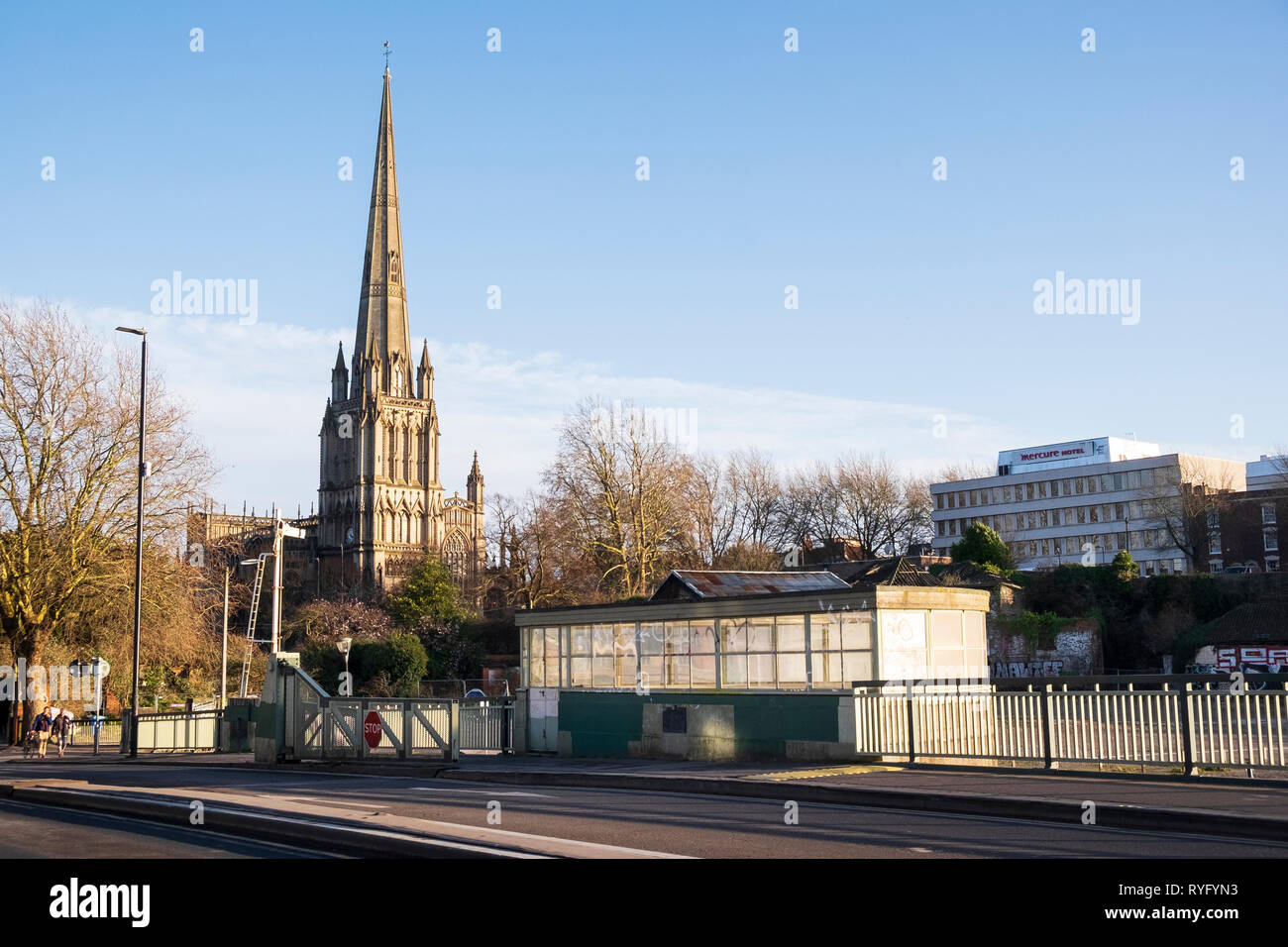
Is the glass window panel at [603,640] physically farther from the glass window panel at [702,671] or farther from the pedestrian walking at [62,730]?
the pedestrian walking at [62,730]

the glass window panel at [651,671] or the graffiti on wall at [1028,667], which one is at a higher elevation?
the glass window panel at [651,671]

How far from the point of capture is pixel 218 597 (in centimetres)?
4972

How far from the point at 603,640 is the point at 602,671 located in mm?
736

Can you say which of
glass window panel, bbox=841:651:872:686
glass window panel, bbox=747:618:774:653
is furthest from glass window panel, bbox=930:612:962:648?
glass window panel, bbox=747:618:774:653

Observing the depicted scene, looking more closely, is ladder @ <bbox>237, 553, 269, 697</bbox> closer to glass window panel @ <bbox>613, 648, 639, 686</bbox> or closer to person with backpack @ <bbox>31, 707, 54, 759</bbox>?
person with backpack @ <bbox>31, 707, 54, 759</bbox>

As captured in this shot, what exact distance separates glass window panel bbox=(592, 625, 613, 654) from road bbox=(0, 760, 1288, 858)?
8129 mm

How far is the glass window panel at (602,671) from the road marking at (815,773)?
30.5ft

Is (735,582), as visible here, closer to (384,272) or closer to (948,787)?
(948,787)

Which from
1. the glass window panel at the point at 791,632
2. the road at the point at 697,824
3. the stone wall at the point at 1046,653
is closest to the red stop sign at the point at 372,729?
the road at the point at 697,824

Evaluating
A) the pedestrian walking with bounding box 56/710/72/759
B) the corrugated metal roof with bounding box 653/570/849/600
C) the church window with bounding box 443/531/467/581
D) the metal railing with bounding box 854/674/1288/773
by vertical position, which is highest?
the church window with bounding box 443/531/467/581

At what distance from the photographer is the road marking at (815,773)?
1822 cm

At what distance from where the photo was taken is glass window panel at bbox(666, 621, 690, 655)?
2723 centimetres

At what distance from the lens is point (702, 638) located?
88.4ft
